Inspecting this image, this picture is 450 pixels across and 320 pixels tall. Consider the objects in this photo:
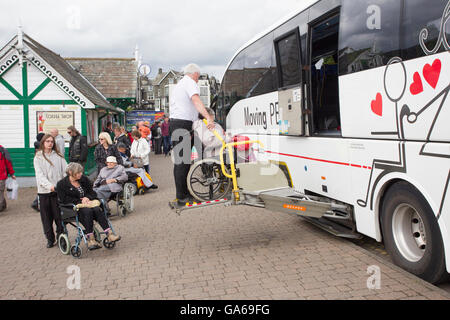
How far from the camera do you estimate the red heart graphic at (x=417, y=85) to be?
4203 mm

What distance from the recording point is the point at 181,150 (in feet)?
20.1

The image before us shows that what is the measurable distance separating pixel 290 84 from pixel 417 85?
2.95 metres

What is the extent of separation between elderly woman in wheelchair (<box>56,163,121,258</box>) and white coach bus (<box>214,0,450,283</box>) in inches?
122

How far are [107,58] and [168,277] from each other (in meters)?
25.2

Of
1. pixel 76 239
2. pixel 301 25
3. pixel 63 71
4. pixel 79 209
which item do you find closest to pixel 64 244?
pixel 76 239

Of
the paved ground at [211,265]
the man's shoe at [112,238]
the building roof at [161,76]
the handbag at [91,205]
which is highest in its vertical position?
the building roof at [161,76]

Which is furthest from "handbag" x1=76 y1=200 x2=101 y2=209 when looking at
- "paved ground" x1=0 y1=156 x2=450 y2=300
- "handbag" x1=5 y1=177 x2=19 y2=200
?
"handbag" x1=5 y1=177 x2=19 y2=200

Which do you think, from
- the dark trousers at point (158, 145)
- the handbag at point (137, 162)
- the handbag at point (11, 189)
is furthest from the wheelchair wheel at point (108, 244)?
the dark trousers at point (158, 145)

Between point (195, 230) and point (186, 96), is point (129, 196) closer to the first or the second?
point (195, 230)

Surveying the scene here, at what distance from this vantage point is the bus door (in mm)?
6668

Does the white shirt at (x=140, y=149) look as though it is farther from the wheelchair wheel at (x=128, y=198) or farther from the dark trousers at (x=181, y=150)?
the dark trousers at (x=181, y=150)

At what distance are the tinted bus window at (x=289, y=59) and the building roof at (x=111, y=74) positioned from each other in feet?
→ 58.1

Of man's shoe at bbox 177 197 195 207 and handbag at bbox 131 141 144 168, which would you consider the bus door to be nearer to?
man's shoe at bbox 177 197 195 207

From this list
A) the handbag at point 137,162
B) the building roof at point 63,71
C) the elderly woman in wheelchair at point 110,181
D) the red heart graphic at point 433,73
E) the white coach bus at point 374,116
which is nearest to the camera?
the red heart graphic at point 433,73
